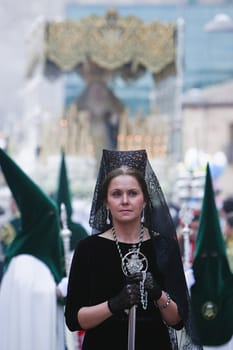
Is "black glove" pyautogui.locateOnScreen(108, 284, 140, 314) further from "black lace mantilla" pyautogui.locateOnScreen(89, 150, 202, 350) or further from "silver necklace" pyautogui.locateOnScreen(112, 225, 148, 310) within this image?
"black lace mantilla" pyautogui.locateOnScreen(89, 150, 202, 350)

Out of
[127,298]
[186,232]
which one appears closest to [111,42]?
[186,232]

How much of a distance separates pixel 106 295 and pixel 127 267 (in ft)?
0.42

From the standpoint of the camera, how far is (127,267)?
11.9ft

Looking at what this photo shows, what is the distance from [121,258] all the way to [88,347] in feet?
1.04

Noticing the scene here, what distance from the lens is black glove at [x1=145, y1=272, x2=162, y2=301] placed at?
3.57 m

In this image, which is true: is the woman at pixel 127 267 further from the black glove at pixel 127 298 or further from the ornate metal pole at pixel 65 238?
the ornate metal pole at pixel 65 238

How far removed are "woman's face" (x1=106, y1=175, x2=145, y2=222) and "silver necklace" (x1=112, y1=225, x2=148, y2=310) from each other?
85 mm

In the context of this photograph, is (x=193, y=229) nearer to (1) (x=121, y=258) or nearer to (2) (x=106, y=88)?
(1) (x=121, y=258)

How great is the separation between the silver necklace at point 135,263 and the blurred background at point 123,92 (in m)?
10.5

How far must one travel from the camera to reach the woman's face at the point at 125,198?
146 inches

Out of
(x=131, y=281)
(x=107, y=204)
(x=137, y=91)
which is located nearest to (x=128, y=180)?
(x=107, y=204)

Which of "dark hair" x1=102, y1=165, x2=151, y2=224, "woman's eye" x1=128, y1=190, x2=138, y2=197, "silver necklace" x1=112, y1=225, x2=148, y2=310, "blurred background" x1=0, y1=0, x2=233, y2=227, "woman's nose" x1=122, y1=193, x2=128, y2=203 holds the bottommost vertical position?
"silver necklace" x1=112, y1=225, x2=148, y2=310

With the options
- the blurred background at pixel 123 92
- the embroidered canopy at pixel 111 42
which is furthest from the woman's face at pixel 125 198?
the embroidered canopy at pixel 111 42

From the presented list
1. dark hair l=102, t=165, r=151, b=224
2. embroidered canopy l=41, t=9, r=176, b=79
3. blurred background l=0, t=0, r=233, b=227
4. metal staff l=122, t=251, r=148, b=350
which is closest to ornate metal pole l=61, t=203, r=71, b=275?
dark hair l=102, t=165, r=151, b=224
